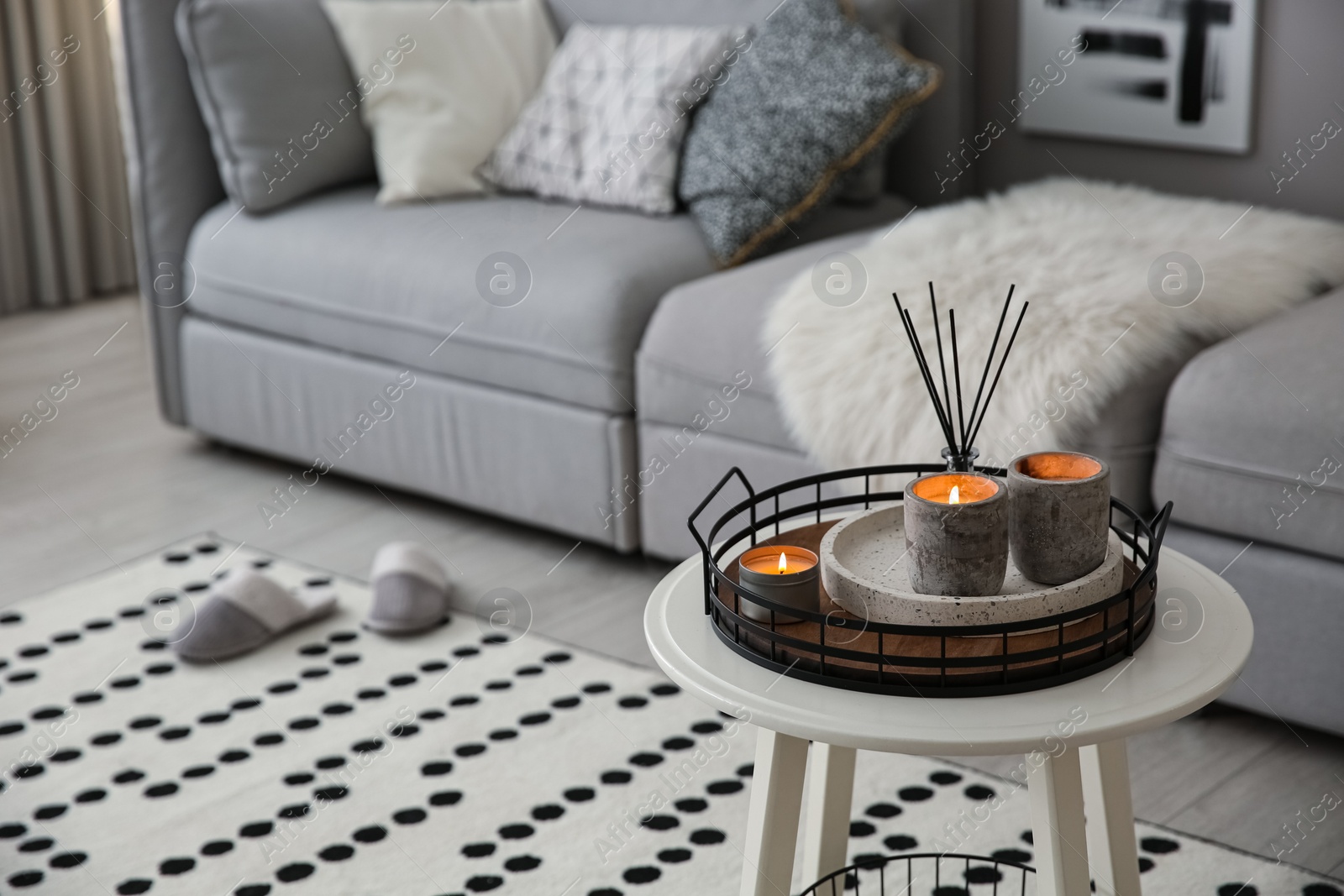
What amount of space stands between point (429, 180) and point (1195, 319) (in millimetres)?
1431

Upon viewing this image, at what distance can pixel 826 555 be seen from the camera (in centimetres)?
111

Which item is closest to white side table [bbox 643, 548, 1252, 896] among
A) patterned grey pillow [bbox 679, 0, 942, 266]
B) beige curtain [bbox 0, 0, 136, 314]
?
patterned grey pillow [bbox 679, 0, 942, 266]

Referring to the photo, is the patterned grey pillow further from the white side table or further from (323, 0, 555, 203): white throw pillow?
the white side table

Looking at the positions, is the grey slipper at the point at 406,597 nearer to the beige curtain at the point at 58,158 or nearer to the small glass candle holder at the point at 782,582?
the small glass candle holder at the point at 782,582

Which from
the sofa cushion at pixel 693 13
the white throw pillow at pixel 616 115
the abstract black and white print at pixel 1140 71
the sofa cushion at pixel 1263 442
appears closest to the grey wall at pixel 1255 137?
the abstract black and white print at pixel 1140 71

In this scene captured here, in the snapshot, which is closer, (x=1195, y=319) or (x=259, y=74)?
(x=1195, y=319)

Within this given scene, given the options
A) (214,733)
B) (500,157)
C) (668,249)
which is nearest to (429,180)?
(500,157)

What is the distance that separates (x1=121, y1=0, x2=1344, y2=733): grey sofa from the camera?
1.62 m

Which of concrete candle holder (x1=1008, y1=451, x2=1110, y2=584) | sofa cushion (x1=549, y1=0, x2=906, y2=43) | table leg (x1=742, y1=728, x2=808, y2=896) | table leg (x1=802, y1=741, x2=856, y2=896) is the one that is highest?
sofa cushion (x1=549, y1=0, x2=906, y2=43)

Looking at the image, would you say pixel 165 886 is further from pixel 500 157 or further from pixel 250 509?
pixel 500 157

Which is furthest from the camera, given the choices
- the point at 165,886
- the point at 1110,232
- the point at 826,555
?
the point at 1110,232

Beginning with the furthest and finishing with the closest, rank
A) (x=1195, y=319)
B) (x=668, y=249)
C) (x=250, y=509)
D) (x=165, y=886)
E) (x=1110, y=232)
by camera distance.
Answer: (x=250, y=509)
(x=668, y=249)
(x=1110, y=232)
(x=1195, y=319)
(x=165, y=886)

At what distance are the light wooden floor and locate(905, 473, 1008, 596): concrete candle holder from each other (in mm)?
674

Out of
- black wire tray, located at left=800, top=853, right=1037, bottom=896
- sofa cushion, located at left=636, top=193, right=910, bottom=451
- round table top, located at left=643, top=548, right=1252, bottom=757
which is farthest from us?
sofa cushion, located at left=636, top=193, right=910, bottom=451
